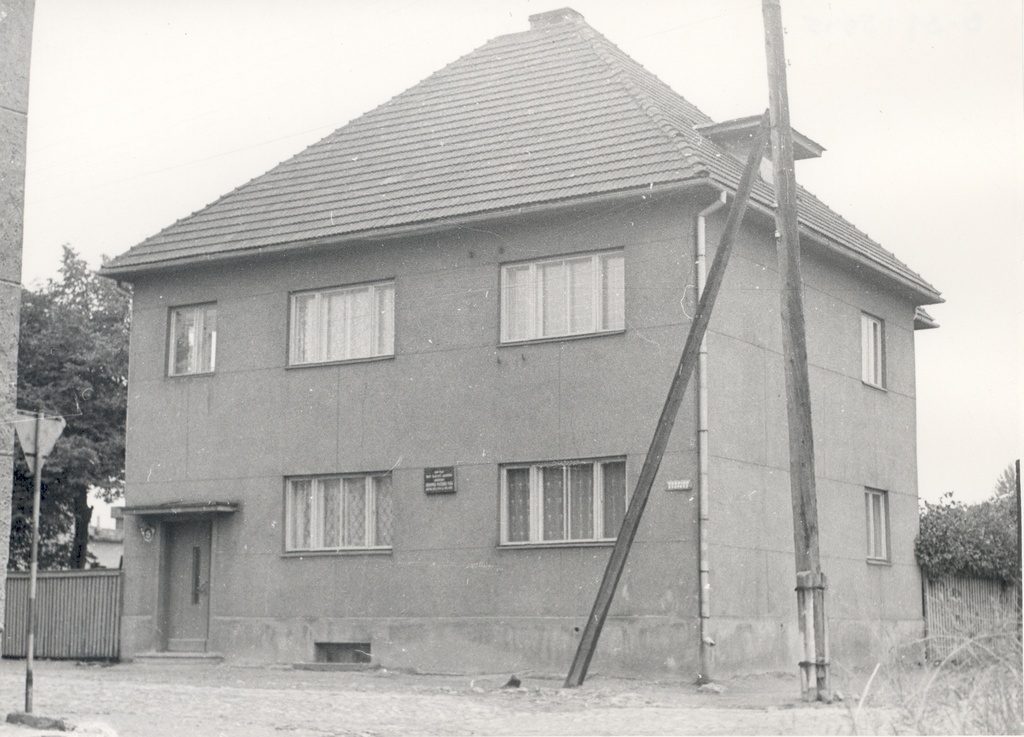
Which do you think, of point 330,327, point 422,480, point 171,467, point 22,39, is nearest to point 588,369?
point 422,480

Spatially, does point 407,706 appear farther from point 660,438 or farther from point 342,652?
point 342,652

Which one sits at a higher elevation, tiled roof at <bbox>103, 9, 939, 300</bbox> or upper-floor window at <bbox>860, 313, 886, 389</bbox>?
tiled roof at <bbox>103, 9, 939, 300</bbox>

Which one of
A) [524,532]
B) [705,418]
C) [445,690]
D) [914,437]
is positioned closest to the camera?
[445,690]

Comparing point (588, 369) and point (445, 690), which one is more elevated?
point (588, 369)

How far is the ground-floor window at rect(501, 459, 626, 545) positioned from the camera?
19.0m

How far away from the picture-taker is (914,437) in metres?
25.0

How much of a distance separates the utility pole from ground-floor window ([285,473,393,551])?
7229 mm

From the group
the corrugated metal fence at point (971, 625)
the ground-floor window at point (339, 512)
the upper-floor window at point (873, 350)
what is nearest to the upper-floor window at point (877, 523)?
the upper-floor window at point (873, 350)

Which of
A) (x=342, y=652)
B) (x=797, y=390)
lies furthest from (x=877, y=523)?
(x=797, y=390)

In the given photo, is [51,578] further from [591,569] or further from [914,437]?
[914,437]

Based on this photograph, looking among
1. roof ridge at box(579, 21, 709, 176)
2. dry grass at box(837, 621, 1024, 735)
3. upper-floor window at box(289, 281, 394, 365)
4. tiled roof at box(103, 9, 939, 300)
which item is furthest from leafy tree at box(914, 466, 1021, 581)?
dry grass at box(837, 621, 1024, 735)

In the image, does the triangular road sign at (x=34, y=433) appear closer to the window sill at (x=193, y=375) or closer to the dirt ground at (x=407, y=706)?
the dirt ground at (x=407, y=706)

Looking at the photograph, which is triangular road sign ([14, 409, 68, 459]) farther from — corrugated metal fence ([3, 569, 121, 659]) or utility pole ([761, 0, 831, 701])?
corrugated metal fence ([3, 569, 121, 659])

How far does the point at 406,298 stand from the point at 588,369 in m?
3.19
